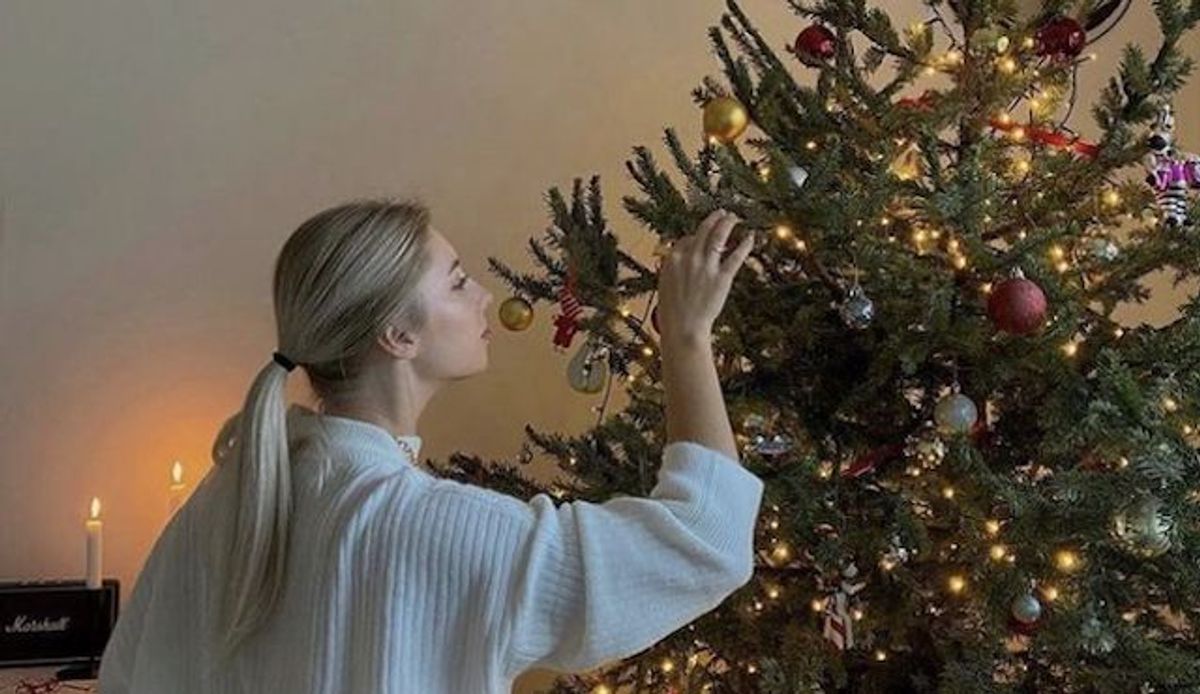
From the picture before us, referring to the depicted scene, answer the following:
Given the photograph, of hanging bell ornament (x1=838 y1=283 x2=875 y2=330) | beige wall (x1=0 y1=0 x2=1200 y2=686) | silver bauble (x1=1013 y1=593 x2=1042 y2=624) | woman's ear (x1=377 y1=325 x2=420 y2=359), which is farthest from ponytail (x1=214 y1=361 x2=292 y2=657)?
beige wall (x1=0 y1=0 x2=1200 y2=686)

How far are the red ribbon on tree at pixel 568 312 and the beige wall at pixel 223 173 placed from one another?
2.39 ft

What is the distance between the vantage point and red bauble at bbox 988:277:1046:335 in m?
1.17

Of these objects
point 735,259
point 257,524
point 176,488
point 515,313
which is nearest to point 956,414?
point 735,259

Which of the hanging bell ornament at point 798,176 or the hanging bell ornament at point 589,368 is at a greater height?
the hanging bell ornament at point 798,176

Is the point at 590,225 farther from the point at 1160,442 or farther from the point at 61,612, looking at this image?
the point at 61,612

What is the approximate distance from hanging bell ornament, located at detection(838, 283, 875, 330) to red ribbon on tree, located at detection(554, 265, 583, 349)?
1.15 ft

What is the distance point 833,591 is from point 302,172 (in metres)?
1.26

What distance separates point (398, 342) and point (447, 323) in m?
0.05

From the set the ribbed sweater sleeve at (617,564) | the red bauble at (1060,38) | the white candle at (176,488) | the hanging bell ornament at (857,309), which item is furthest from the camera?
the white candle at (176,488)

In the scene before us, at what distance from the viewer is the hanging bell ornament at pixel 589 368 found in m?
1.58

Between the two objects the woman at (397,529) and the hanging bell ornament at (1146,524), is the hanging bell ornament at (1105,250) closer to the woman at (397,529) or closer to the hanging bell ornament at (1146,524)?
the hanging bell ornament at (1146,524)

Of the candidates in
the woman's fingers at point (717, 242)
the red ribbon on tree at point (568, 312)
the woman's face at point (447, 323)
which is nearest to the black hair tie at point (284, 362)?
the woman's face at point (447, 323)

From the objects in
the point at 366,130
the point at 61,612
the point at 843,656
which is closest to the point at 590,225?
the point at 843,656

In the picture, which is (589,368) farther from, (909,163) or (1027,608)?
(1027,608)
